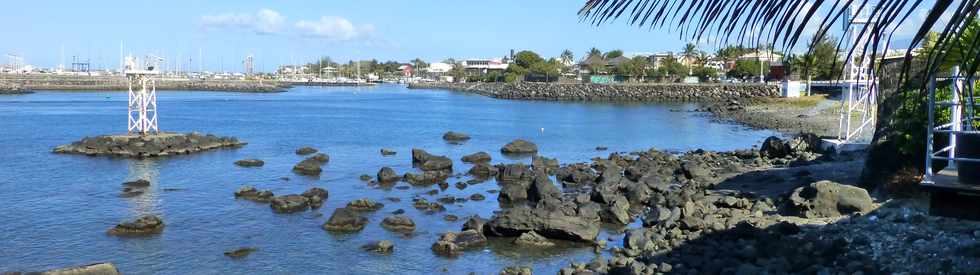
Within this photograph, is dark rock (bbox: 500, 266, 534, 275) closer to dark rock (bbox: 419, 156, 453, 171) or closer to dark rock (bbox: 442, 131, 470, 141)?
dark rock (bbox: 419, 156, 453, 171)

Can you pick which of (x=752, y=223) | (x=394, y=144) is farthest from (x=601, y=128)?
(x=752, y=223)

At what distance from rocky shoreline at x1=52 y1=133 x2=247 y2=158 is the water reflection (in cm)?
174

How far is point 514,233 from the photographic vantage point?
1864 cm

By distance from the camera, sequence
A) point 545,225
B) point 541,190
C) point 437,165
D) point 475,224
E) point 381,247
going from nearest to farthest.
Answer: point 381,247 → point 545,225 → point 475,224 → point 541,190 → point 437,165

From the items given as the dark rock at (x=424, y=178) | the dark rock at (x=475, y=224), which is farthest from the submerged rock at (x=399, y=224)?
the dark rock at (x=424, y=178)

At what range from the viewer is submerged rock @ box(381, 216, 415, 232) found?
20089 mm

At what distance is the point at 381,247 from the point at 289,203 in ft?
19.9

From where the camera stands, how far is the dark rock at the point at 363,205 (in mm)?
22916

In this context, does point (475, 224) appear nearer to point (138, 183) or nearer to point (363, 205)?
point (363, 205)

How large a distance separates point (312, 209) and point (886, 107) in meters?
15.3

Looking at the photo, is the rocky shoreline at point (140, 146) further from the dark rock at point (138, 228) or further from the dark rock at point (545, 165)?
the dark rock at point (138, 228)

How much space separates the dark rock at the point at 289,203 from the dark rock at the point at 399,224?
3538mm

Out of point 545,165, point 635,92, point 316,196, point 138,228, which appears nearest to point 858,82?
point 138,228

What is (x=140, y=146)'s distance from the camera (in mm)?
37656
